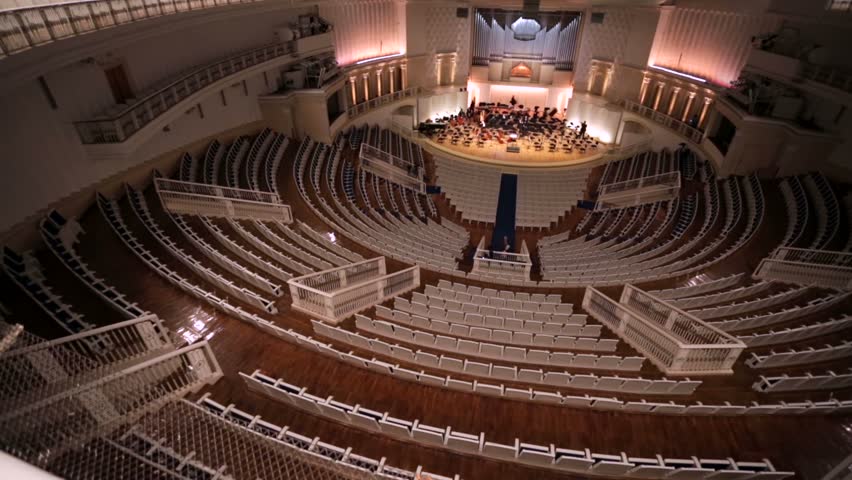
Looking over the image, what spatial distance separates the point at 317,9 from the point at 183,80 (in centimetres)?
1111

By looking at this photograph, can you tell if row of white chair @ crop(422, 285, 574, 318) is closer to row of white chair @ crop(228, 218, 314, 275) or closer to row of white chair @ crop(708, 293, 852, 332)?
row of white chair @ crop(228, 218, 314, 275)

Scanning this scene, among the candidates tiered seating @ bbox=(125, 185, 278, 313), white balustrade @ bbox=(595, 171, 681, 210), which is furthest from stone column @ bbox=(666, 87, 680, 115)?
tiered seating @ bbox=(125, 185, 278, 313)

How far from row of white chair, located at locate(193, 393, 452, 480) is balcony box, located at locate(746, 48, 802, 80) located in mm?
21381

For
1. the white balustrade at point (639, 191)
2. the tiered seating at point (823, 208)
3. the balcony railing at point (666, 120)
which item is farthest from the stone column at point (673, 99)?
the tiered seating at point (823, 208)

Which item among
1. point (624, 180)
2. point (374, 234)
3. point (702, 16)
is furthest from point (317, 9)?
point (702, 16)

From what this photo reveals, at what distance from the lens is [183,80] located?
14.5 metres

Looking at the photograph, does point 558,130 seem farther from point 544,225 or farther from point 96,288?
point 96,288

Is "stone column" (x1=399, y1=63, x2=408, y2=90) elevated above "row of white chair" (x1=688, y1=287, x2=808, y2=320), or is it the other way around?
"stone column" (x1=399, y1=63, x2=408, y2=90)

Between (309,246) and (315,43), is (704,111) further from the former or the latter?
(309,246)

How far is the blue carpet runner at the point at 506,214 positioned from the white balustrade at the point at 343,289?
769cm

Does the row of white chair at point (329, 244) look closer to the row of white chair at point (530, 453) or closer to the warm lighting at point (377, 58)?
the row of white chair at point (530, 453)

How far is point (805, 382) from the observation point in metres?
7.98

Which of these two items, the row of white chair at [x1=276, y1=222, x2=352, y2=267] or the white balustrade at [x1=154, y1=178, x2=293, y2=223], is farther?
the white balustrade at [x1=154, y1=178, x2=293, y2=223]

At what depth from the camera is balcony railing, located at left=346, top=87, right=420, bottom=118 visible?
83.3 feet
